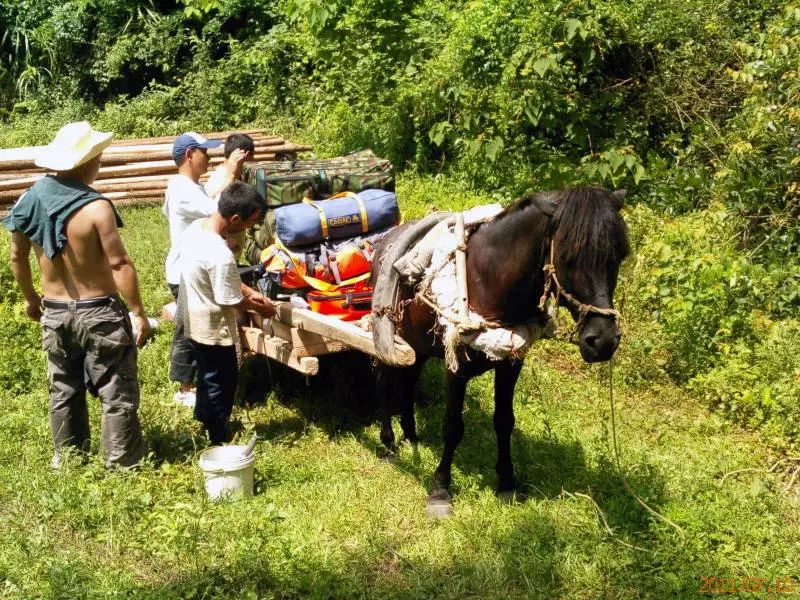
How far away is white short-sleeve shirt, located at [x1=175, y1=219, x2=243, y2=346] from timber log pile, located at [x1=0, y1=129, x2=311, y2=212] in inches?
259

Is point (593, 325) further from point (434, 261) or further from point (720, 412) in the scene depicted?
point (720, 412)

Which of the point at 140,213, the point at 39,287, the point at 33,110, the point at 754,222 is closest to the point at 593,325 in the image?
the point at 754,222

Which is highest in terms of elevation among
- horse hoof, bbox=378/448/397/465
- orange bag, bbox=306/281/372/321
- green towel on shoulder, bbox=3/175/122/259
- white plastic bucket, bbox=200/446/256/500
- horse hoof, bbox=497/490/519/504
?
green towel on shoulder, bbox=3/175/122/259

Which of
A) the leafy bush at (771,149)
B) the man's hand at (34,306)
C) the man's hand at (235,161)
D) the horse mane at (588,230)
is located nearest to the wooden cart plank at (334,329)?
the horse mane at (588,230)

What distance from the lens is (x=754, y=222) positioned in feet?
24.2

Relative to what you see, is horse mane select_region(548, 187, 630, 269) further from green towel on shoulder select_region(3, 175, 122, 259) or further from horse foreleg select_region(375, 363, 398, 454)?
green towel on shoulder select_region(3, 175, 122, 259)

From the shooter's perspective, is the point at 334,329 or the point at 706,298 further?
the point at 706,298

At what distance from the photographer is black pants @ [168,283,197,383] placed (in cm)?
608

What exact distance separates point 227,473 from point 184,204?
213 centimetres

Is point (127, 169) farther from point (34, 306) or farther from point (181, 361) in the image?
point (34, 306)

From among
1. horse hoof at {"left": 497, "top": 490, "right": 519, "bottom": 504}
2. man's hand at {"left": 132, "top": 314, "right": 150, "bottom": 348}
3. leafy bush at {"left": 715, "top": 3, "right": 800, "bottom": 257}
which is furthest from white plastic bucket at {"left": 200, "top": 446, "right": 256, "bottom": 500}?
leafy bush at {"left": 715, "top": 3, "right": 800, "bottom": 257}

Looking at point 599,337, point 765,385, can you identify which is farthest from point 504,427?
point 765,385

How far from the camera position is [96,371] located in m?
5.00

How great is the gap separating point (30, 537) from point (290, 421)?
2249 millimetres
